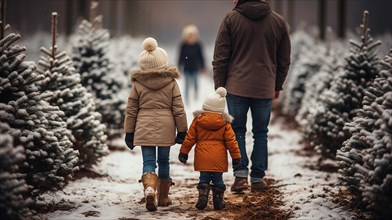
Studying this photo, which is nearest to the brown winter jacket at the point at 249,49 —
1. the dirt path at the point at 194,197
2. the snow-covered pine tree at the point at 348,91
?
the dirt path at the point at 194,197

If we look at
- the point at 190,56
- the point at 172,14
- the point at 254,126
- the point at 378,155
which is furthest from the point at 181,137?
the point at 172,14

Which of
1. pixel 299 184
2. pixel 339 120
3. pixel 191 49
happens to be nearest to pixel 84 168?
pixel 299 184

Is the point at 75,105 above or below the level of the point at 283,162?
above

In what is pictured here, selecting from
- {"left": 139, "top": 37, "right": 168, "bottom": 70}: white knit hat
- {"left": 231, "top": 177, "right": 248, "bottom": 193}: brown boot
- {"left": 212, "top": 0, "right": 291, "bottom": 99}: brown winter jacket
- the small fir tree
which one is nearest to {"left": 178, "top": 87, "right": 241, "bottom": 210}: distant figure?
{"left": 139, "top": 37, "right": 168, "bottom": 70}: white knit hat

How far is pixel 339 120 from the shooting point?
891 cm

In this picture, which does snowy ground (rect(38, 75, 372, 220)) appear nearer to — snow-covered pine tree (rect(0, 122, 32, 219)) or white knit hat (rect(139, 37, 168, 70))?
snow-covered pine tree (rect(0, 122, 32, 219))

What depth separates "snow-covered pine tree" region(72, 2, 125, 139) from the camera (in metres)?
10.7

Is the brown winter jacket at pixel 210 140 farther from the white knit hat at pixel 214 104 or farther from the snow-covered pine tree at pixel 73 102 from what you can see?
the snow-covered pine tree at pixel 73 102

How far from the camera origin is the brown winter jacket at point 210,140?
21.0 ft

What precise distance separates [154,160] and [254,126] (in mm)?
1630

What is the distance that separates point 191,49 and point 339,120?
32.8ft

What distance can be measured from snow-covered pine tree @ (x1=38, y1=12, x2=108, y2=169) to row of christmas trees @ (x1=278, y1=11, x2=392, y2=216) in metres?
3.36

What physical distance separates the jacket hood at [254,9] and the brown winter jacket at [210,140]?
165 centimetres

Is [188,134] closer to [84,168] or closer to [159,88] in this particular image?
[159,88]
